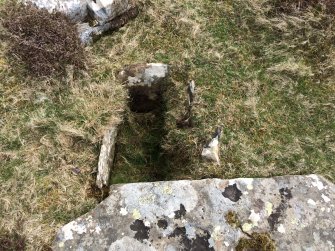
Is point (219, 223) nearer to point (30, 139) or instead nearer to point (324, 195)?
point (324, 195)

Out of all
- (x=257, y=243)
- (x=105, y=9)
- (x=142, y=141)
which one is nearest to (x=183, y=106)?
(x=142, y=141)

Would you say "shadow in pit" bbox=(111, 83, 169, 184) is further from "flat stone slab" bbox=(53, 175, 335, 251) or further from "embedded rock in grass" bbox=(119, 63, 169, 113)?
"flat stone slab" bbox=(53, 175, 335, 251)

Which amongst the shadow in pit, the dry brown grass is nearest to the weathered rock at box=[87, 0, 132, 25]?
the dry brown grass

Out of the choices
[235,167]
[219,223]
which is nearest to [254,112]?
[235,167]

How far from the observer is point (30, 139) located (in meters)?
5.77

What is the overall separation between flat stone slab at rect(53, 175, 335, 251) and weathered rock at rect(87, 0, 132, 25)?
10.7ft

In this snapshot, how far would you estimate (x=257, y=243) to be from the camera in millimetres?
4734

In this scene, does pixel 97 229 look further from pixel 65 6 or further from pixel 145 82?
pixel 65 6

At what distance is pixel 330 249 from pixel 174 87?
3.45 metres

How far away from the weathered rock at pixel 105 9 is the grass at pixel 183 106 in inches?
13.5

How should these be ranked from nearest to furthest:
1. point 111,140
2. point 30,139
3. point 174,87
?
point 30,139
point 111,140
point 174,87

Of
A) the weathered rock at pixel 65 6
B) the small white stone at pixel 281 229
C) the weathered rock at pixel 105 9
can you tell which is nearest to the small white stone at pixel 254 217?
the small white stone at pixel 281 229

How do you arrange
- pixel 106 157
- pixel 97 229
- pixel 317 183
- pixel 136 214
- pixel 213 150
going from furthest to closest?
1. pixel 106 157
2. pixel 213 150
3. pixel 317 183
4. pixel 136 214
5. pixel 97 229

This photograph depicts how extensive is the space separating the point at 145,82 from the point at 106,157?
63.3 inches
